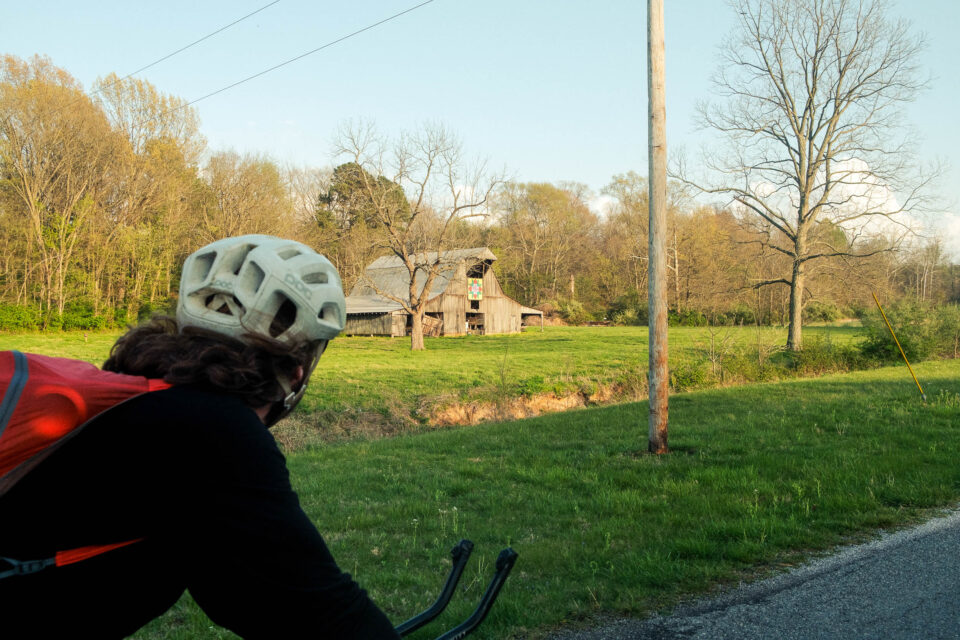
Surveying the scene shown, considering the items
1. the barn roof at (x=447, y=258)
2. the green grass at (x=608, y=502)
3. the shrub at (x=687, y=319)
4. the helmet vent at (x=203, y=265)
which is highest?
the barn roof at (x=447, y=258)

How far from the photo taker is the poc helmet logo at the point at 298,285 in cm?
178

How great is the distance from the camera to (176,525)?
141 centimetres

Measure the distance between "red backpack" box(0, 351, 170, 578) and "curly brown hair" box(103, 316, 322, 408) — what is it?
0.17 meters

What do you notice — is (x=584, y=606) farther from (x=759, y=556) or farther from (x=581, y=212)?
(x=581, y=212)

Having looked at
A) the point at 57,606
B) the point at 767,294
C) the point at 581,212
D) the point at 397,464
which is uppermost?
the point at 581,212

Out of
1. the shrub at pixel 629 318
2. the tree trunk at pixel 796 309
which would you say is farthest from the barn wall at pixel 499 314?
the tree trunk at pixel 796 309

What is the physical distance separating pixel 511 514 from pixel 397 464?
3593mm

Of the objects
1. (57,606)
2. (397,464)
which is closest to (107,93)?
(397,464)

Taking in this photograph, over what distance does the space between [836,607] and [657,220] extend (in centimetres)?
664

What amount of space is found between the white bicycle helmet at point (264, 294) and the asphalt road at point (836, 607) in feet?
10.1

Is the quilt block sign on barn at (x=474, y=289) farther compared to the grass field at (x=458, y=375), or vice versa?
the quilt block sign on barn at (x=474, y=289)

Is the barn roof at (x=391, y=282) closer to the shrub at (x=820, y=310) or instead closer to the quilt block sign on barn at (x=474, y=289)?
the quilt block sign on barn at (x=474, y=289)

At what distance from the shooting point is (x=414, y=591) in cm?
482

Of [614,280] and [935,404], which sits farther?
[614,280]
